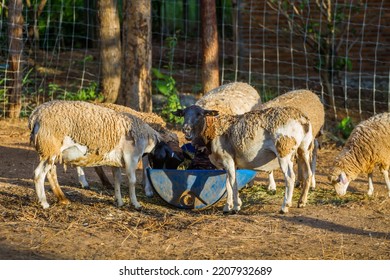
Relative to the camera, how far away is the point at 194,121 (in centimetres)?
962

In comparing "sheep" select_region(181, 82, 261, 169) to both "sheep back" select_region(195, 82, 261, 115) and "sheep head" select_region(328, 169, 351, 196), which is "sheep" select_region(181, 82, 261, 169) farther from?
"sheep head" select_region(328, 169, 351, 196)

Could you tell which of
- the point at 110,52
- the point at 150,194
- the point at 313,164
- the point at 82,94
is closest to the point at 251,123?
the point at 150,194

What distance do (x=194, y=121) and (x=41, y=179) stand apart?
6.22ft

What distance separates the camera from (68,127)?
9078mm

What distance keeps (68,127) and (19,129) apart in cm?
526

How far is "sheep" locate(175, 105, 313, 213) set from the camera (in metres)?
9.11

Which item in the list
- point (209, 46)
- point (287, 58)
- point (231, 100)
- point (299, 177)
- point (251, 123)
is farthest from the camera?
point (287, 58)

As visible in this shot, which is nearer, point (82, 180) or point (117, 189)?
point (117, 189)

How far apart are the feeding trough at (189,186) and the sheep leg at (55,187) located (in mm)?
1034

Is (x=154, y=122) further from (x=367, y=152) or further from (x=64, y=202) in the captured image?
(x=367, y=152)

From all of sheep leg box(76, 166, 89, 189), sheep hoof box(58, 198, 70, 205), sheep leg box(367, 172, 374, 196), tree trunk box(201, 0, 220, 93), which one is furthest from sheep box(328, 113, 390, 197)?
tree trunk box(201, 0, 220, 93)
